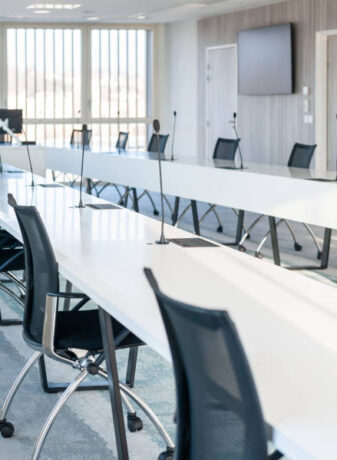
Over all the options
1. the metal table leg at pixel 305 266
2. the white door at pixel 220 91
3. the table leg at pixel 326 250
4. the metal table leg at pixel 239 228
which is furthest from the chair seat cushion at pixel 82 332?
the white door at pixel 220 91

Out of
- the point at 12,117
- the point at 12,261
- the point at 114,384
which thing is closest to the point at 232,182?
the point at 12,261

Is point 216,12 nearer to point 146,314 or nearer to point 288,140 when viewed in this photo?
point 288,140

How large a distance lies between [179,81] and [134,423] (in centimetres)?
1213

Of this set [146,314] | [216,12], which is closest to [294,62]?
[216,12]

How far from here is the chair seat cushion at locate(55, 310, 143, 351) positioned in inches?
124

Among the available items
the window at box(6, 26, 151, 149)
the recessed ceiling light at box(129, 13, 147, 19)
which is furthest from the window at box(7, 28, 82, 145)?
the recessed ceiling light at box(129, 13, 147, 19)

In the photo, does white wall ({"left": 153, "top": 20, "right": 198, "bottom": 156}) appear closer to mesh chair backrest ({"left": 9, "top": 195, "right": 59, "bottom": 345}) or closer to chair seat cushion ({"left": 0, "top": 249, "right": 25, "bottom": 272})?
chair seat cushion ({"left": 0, "top": 249, "right": 25, "bottom": 272})

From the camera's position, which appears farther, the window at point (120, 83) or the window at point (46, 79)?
the window at point (120, 83)

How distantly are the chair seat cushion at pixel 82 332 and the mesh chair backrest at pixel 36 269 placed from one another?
4.0 inches

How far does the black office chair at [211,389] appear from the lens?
60.5 inches

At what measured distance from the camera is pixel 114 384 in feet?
9.69

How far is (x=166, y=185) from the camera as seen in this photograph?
8156 mm

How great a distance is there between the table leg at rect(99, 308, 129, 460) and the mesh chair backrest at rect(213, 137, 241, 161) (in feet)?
20.8

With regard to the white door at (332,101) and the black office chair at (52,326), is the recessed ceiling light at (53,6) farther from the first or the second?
the black office chair at (52,326)
